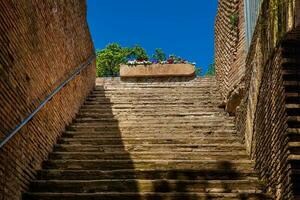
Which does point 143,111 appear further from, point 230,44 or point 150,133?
point 230,44

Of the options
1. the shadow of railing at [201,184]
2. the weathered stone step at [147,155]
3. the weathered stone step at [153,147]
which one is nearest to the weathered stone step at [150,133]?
the weathered stone step at [153,147]

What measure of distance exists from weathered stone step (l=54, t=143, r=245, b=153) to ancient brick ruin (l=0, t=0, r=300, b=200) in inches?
0.6

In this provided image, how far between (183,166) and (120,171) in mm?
876

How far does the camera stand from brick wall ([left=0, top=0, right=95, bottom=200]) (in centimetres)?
540

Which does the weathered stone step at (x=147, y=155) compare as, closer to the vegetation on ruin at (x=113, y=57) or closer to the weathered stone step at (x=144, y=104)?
the weathered stone step at (x=144, y=104)

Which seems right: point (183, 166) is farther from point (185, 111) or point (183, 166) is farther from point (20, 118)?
point (185, 111)

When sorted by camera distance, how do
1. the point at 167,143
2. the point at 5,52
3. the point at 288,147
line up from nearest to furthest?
1. the point at 288,147
2. the point at 5,52
3. the point at 167,143

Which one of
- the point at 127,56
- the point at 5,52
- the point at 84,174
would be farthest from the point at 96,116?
the point at 127,56

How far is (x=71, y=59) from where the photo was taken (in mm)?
9461

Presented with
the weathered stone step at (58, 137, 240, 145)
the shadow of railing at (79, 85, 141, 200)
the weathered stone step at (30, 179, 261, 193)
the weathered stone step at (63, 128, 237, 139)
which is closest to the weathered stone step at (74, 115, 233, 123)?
the shadow of railing at (79, 85, 141, 200)

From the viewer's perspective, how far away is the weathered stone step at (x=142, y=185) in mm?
6062

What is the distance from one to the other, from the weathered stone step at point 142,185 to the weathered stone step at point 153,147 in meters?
1.32

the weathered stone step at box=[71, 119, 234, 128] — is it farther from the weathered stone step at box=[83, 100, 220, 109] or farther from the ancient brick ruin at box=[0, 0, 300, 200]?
the weathered stone step at box=[83, 100, 220, 109]

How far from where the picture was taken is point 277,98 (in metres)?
5.11
